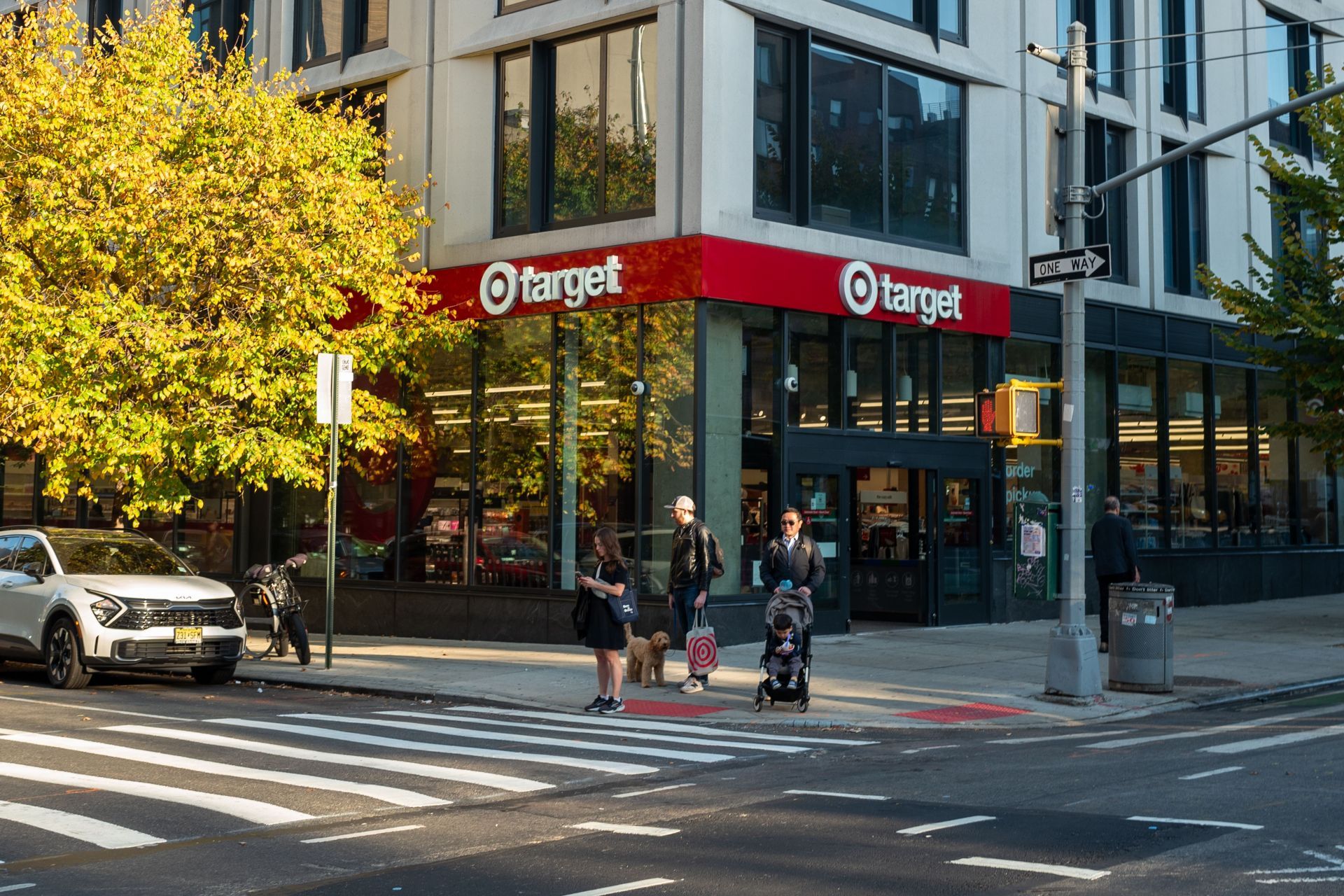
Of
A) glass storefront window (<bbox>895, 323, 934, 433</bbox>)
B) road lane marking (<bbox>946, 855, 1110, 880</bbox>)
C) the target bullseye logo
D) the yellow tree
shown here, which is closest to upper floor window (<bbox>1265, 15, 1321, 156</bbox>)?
glass storefront window (<bbox>895, 323, 934, 433</bbox>)

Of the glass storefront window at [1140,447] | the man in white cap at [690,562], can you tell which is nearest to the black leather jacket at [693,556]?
the man in white cap at [690,562]

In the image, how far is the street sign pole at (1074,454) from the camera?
13969mm

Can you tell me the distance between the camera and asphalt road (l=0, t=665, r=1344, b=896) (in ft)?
22.2

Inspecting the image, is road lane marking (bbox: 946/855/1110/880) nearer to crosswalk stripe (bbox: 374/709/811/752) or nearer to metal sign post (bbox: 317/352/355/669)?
crosswalk stripe (bbox: 374/709/811/752)

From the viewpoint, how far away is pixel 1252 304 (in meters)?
21.9

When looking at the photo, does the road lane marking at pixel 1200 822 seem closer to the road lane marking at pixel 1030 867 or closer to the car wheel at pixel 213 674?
the road lane marking at pixel 1030 867

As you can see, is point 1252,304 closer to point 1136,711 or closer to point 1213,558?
point 1213,558

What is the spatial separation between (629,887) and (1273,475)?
25.1m

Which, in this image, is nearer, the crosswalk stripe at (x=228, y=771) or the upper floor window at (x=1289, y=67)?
the crosswalk stripe at (x=228, y=771)

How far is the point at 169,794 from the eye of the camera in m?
8.98

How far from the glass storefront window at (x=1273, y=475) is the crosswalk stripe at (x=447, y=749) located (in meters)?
21.0

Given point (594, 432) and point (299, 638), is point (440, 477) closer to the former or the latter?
point (594, 432)

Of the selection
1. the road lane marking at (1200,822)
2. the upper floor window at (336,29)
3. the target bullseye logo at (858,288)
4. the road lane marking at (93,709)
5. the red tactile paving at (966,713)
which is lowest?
the road lane marking at (93,709)

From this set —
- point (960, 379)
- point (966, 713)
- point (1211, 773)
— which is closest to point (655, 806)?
point (1211, 773)
